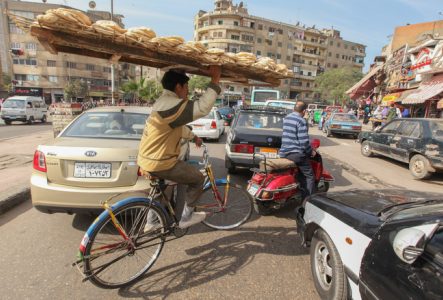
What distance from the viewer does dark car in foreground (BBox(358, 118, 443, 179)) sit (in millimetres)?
7320

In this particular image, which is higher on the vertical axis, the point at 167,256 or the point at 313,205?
the point at 313,205

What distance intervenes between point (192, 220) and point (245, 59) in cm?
190

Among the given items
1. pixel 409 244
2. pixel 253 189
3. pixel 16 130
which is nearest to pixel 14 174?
pixel 253 189

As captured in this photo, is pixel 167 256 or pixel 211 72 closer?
pixel 211 72

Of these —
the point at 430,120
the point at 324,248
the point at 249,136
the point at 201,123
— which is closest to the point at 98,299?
the point at 324,248

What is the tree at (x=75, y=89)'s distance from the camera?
170 feet

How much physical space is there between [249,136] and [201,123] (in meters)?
6.72

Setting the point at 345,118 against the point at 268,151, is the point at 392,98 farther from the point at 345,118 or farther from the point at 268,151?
the point at 268,151

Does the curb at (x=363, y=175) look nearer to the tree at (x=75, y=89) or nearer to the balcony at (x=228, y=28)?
the tree at (x=75, y=89)

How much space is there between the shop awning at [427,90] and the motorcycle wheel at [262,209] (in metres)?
15.4

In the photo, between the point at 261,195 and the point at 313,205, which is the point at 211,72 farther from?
the point at 261,195

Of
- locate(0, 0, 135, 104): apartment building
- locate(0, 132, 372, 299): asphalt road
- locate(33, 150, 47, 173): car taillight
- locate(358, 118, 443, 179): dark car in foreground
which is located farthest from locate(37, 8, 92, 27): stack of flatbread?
locate(0, 0, 135, 104): apartment building

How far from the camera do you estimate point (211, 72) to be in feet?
9.61

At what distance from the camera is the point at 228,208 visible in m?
4.03
